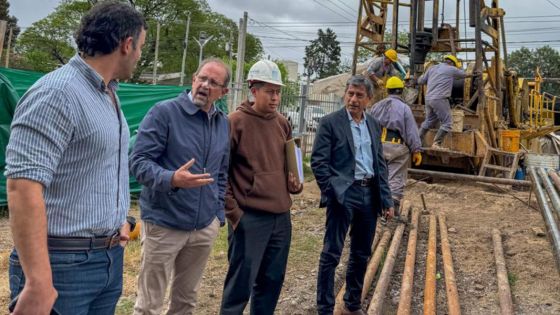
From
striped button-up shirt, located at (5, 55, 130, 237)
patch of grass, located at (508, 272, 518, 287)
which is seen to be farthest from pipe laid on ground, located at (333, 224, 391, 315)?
striped button-up shirt, located at (5, 55, 130, 237)

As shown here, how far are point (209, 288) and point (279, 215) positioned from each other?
159 cm

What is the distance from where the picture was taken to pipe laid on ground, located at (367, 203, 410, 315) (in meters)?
4.01

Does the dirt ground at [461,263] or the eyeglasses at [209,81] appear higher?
the eyeglasses at [209,81]

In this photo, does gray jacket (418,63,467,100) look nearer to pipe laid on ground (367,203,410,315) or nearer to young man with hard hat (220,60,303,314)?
pipe laid on ground (367,203,410,315)

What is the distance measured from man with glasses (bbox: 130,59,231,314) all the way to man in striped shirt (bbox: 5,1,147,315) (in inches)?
28.6

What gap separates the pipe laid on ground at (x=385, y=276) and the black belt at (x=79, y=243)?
8.15 ft

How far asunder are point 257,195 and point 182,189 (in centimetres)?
54

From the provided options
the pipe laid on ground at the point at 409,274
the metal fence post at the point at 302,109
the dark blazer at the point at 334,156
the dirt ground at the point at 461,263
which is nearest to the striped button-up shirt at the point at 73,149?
the dark blazer at the point at 334,156

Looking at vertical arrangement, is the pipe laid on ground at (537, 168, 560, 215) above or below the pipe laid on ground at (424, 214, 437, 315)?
above

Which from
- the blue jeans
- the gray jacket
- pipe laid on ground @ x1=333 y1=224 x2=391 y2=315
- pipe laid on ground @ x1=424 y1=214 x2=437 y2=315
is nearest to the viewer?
the blue jeans

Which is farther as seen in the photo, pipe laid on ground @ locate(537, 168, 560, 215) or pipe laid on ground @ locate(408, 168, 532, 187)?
pipe laid on ground @ locate(408, 168, 532, 187)

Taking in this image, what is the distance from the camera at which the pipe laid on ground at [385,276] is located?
401 centimetres

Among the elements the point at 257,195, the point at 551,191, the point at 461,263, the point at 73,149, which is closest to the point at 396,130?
the point at 461,263

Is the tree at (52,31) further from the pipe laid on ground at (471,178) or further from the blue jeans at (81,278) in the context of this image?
the blue jeans at (81,278)
